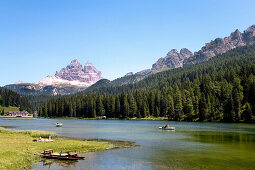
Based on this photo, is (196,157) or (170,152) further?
(170,152)

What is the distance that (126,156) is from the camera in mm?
42375

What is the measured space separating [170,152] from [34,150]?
24794mm

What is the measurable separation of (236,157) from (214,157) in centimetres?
377

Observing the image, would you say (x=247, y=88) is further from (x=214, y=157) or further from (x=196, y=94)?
(x=214, y=157)

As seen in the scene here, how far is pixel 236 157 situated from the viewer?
42.1 metres

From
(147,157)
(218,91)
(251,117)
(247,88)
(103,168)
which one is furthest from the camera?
(218,91)

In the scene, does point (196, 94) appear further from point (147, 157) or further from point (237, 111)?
point (147, 157)

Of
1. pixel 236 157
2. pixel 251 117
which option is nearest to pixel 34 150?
pixel 236 157

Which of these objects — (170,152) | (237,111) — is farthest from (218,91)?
(170,152)

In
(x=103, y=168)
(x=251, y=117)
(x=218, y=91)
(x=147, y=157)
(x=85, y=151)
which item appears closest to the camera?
(x=103, y=168)

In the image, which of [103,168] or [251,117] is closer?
[103,168]

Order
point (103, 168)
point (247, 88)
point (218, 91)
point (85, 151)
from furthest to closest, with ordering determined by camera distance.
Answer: point (218, 91)
point (247, 88)
point (85, 151)
point (103, 168)

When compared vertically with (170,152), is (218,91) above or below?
above

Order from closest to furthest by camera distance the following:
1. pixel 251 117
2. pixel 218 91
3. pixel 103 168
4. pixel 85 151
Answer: pixel 103 168 < pixel 85 151 < pixel 251 117 < pixel 218 91
